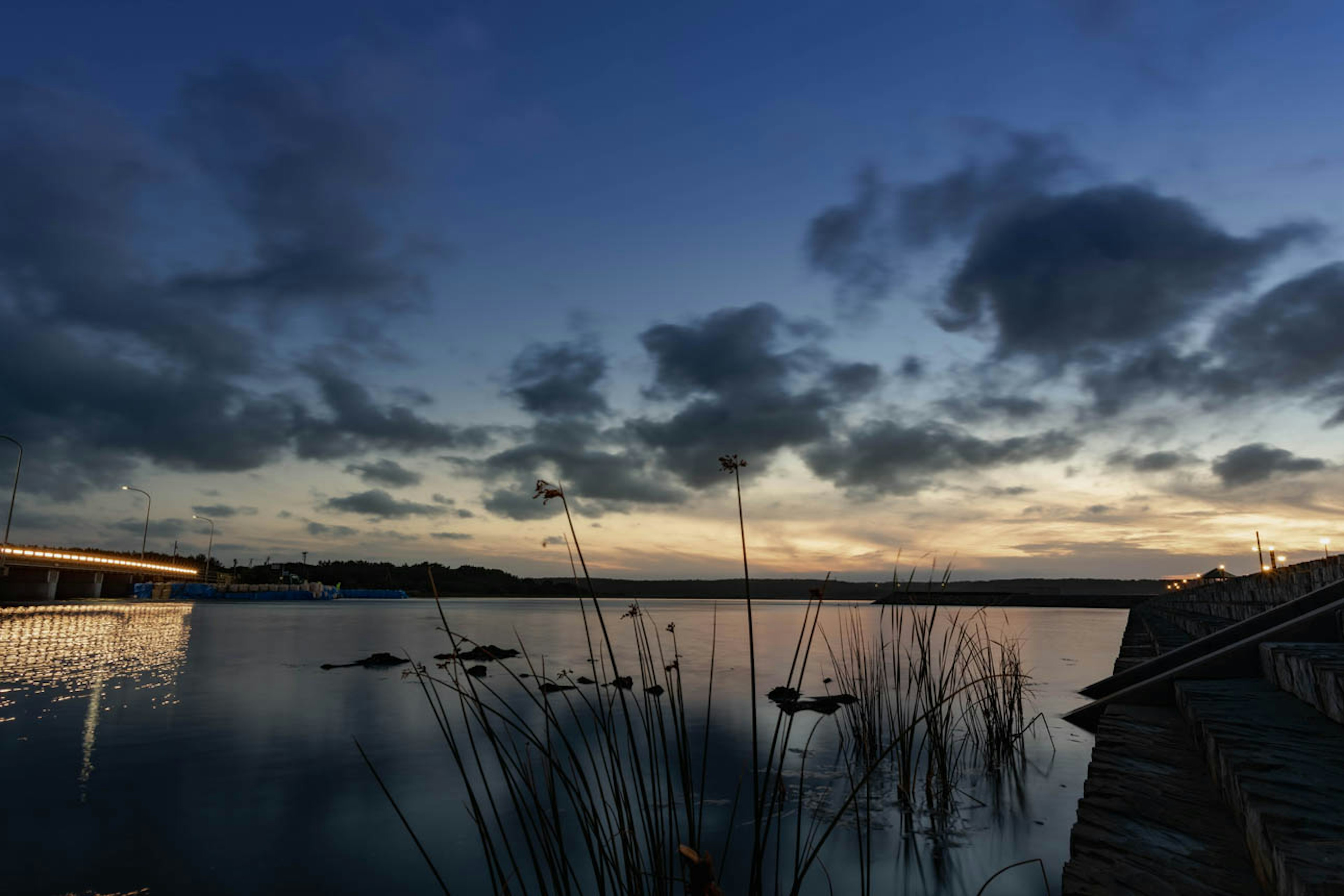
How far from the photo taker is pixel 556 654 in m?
20.5

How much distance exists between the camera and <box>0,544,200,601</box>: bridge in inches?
2126

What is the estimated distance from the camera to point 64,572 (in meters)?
67.6

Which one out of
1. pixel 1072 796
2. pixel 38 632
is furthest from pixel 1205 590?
pixel 38 632

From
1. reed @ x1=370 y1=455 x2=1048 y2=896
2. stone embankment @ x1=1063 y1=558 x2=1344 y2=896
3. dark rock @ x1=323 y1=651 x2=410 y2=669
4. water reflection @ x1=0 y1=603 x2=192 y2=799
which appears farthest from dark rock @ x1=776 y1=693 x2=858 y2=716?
dark rock @ x1=323 y1=651 x2=410 y2=669

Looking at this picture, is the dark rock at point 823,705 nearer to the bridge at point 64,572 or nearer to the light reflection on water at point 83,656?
the light reflection on water at point 83,656

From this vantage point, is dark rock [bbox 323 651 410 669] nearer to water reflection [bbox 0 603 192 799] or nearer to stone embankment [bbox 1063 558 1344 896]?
water reflection [bbox 0 603 192 799]

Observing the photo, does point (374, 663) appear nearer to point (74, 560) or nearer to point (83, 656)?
point (83, 656)

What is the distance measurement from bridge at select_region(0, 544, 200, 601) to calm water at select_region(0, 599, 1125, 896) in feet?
159

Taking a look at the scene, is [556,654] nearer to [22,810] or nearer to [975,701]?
[975,701]

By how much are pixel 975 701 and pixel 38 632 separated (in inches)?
1183

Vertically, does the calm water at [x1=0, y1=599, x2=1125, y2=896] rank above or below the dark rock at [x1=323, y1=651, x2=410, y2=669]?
above

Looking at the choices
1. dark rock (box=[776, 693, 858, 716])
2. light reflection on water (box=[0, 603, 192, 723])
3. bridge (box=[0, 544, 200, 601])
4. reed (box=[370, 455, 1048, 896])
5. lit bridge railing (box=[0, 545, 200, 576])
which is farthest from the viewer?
bridge (box=[0, 544, 200, 601])

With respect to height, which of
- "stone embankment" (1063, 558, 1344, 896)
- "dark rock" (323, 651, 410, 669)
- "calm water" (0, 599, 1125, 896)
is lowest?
"dark rock" (323, 651, 410, 669)

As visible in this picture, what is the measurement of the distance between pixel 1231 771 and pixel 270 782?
25.5 feet
